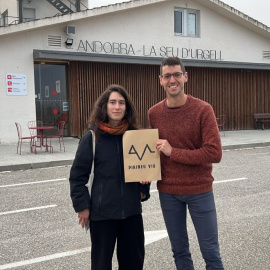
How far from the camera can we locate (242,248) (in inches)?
158

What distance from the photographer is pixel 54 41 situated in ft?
47.7

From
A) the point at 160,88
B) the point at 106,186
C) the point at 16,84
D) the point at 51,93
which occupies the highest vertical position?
the point at 16,84

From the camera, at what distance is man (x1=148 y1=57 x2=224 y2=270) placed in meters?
2.60

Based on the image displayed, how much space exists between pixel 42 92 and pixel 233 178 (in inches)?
388

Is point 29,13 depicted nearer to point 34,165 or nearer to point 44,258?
point 34,165

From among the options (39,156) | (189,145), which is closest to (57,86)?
(39,156)

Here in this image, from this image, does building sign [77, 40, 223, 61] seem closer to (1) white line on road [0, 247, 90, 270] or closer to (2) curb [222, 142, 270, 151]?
(2) curb [222, 142, 270, 151]

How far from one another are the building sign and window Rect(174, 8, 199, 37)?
89 cm

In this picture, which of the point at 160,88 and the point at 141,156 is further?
the point at 160,88

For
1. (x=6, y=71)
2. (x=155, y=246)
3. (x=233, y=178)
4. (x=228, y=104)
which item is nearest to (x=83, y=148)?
(x=155, y=246)

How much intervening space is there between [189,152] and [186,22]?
53.5ft

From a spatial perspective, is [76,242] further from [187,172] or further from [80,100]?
[80,100]

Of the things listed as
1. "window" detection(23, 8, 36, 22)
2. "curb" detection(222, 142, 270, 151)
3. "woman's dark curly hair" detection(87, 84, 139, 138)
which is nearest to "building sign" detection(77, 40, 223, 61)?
"curb" detection(222, 142, 270, 151)

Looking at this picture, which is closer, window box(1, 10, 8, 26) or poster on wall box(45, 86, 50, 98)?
poster on wall box(45, 86, 50, 98)
